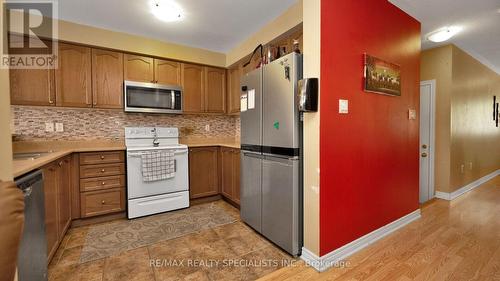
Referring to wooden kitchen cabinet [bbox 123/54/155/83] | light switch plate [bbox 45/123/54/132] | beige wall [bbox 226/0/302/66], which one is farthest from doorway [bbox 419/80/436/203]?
light switch plate [bbox 45/123/54/132]

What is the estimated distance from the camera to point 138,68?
3.03 metres

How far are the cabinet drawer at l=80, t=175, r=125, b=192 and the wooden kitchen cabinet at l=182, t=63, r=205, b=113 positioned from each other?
135cm

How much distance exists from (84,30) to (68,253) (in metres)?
2.55

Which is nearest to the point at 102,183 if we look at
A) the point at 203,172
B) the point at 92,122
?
the point at 92,122

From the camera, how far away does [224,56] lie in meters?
3.67

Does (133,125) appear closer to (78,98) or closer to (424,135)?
(78,98)

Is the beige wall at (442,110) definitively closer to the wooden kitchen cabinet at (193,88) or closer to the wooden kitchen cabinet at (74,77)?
the wooden kitchen cabinet at (193,88)

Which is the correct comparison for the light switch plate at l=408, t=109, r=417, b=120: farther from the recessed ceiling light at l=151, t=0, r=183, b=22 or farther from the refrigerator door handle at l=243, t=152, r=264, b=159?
the recessed ceiling light at l=151, t=0, r=183, b=22

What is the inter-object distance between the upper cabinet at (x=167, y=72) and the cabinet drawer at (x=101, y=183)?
1484 mm

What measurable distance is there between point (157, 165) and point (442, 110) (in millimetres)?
4199

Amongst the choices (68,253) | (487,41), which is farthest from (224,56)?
(487,41)

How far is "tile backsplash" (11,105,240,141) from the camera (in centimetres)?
261

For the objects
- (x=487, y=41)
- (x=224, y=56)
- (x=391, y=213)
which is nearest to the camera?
(x=391, y=213)

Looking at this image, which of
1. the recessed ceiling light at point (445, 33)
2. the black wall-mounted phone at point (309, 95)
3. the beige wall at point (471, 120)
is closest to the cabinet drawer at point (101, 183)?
the black wall-mounted phone at point (309, 95)
